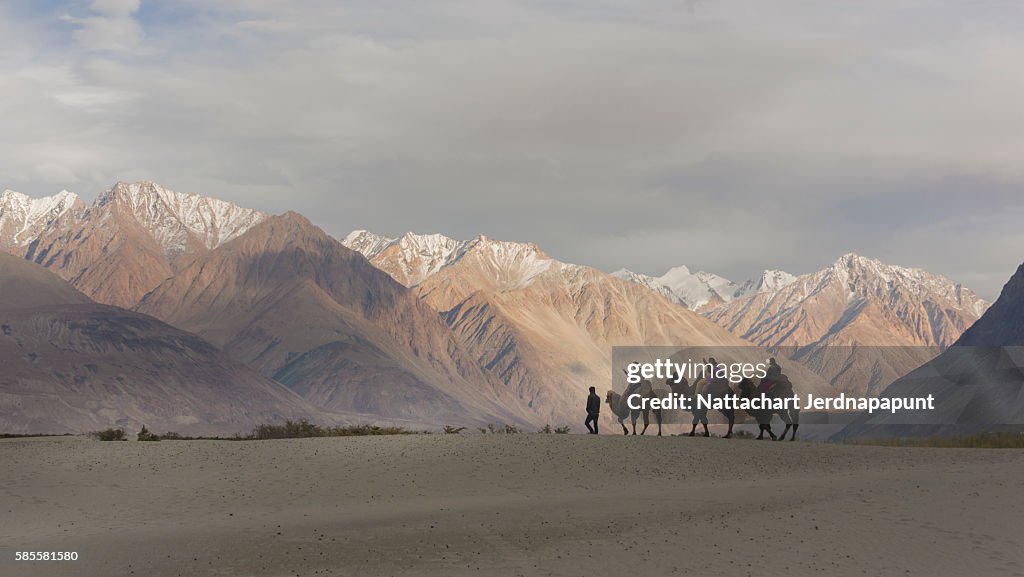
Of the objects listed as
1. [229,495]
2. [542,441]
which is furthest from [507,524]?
[542,441]

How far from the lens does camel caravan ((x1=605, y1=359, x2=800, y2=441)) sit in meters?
37.5

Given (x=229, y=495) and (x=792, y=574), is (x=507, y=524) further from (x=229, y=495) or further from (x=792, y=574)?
(x=229, y=495)

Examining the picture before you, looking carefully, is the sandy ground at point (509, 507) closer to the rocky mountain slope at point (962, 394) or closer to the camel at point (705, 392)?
the camel at point (705, 392)

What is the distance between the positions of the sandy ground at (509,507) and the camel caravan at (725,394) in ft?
10.2

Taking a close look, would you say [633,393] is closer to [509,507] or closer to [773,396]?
[773,396]

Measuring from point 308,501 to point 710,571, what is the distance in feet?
37.9

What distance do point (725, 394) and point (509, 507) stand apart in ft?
48.7

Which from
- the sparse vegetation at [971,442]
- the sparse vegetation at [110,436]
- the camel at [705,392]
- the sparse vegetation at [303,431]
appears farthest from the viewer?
the sparse vegetation at [303,431]

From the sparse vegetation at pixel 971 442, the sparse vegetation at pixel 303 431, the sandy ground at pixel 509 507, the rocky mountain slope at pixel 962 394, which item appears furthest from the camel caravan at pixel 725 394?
the rocky mountain slope at pixel 962 394

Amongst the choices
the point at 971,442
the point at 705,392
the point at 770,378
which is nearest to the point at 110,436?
the point at 705,392

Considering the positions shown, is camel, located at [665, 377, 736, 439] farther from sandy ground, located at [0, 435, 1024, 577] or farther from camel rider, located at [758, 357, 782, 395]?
sandy ground, located at [0, 435, 1024, 577]

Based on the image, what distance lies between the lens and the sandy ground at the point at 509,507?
68.3 feet

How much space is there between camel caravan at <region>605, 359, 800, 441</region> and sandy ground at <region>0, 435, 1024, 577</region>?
3.12 metres

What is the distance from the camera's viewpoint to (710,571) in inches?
782
